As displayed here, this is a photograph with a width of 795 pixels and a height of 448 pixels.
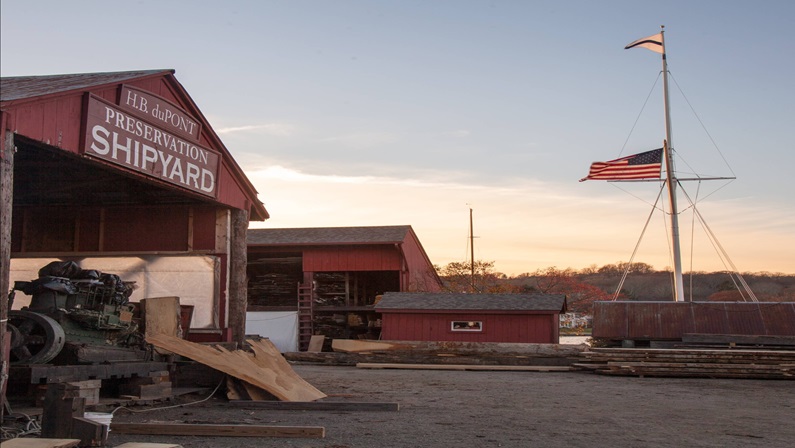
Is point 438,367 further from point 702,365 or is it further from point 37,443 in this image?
point 37,443

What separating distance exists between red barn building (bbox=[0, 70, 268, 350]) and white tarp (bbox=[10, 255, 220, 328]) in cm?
2

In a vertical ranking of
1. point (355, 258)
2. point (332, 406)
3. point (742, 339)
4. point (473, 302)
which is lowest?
point (332, 406)

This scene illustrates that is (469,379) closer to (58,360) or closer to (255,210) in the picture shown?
(255,210)

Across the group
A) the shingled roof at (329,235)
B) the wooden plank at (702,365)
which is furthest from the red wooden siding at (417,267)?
the wooden plank at (702,365)

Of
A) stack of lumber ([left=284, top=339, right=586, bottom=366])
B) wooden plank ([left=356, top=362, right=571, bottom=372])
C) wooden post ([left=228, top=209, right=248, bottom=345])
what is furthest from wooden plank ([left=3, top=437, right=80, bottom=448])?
stack of lumber ([left=284, top=339, right=586, bottom=366])

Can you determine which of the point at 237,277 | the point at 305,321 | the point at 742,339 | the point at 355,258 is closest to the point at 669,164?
the point at 742,339

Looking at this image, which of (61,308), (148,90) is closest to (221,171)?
(148,90)

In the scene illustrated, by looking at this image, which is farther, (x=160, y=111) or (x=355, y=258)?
(x=355, y=258)

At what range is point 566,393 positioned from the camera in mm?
15797

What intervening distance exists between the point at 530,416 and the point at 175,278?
8344mm

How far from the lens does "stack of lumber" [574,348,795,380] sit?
66.3 feet

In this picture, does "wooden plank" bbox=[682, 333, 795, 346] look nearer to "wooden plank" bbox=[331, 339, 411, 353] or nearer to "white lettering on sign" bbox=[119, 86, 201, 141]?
"wooden plank" bbox=[331, 339, 411, 353]

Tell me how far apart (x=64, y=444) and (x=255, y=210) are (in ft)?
36.2

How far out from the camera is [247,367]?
13477mm
